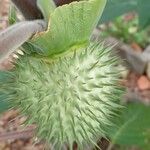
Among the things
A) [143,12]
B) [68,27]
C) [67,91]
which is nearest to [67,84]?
[67,91]

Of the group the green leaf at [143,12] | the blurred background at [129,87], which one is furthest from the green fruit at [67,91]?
the blurred background at [129,87]

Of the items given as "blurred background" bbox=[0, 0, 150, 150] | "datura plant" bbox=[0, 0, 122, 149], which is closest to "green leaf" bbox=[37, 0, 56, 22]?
"datura plant" bbox=[0, 0, 122, 149]

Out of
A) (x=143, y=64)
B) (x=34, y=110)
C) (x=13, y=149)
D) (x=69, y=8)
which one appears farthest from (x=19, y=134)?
(x=143, y=64)

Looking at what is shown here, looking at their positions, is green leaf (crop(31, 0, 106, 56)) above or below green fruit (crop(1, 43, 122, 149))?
above

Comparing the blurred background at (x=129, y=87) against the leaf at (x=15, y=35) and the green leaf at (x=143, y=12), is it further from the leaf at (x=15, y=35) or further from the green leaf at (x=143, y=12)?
the leaf at (x=15, y=35)

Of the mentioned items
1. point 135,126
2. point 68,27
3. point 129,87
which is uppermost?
point 68,27

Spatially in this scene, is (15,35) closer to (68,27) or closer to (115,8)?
(68,27)

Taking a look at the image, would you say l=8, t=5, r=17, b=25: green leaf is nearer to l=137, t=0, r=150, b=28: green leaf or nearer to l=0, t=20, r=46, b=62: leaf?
l=0, t=20, r=46, b=62: leaf

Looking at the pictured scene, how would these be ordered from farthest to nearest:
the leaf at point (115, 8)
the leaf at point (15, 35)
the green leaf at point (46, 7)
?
the leaf at point (115, 8) → the green leaf at point (46, 7) → the leaf at point (15, 35)
